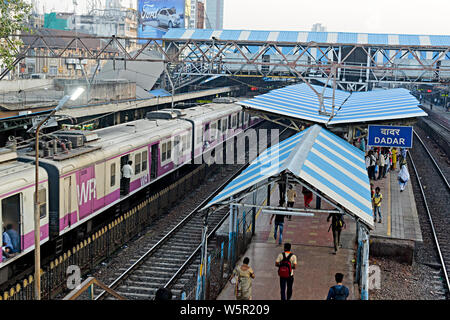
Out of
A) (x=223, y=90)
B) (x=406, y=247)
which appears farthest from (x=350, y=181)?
(x=223, y=90)

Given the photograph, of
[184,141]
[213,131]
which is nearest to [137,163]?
[184,141]

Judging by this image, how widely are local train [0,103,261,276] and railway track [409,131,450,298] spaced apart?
9178 mm

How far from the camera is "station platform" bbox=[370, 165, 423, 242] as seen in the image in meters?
16.0

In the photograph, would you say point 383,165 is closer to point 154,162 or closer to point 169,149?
point 169,149

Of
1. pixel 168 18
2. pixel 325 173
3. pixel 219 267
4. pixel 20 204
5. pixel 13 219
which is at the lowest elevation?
pixel 219 267

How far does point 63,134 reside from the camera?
1477cm

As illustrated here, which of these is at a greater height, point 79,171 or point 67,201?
point 79,171

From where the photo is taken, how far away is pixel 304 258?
1377 centimetres

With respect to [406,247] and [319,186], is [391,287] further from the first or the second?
[319,186]

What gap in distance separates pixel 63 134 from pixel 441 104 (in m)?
85.3

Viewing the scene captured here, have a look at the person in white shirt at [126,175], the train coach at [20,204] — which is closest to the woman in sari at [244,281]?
the train coach at [20,204]

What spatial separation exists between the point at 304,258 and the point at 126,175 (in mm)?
6071

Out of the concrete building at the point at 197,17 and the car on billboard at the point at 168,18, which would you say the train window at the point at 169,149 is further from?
the concrete building at the point at 197,17
